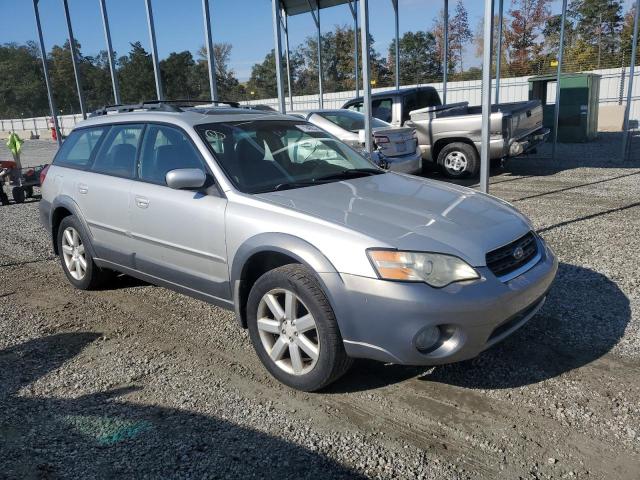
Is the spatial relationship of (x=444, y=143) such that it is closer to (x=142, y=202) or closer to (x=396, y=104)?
(x=396, y=104)

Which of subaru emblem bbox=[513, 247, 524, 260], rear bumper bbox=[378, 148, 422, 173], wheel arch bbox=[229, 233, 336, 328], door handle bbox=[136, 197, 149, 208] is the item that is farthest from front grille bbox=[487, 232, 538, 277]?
rear bumper bbox=[378, 148, 422, 173]

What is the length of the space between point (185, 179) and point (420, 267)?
169 centimetres

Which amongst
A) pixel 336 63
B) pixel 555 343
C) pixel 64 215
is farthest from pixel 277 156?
pixel 336 63

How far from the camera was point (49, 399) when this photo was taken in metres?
3.25

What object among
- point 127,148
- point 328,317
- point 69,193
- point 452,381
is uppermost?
point 127,148

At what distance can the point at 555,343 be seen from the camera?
3670mm

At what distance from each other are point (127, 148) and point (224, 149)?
1.14m

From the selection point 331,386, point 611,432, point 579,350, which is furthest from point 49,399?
point 579,350

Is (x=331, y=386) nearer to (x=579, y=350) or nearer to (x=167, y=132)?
(x=579, y=350)

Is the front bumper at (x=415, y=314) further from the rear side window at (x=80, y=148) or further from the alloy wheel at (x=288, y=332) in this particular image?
the rear side window at (x=80, y=148)

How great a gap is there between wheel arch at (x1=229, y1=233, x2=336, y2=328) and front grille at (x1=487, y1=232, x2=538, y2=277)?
0.92 metres

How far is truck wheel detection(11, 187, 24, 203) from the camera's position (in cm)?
1147

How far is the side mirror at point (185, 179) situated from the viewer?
351 cm

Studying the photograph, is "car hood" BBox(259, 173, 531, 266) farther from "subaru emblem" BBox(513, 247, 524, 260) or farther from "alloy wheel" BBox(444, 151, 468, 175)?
"alloy wheel" BBox(444, 151, 468, 175)
